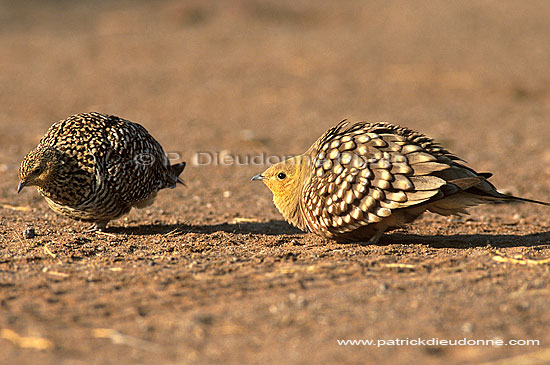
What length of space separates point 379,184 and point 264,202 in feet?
9.60

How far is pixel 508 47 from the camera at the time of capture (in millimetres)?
16906

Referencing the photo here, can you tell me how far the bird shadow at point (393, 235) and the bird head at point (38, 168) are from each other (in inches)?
37.7

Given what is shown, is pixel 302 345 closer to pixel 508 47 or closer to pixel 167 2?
pixel 508 47

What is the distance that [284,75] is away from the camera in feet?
49.9

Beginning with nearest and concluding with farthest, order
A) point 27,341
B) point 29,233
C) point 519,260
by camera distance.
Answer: point 27,341 → point 519,260 → point 29,233

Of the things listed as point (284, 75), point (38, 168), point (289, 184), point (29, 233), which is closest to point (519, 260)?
point (289, 184)

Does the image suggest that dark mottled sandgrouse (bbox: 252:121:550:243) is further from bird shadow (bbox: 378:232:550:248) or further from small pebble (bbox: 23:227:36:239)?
small pebble (bbox: 23:227:36:239)

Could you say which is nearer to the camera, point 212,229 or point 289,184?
point 289,184

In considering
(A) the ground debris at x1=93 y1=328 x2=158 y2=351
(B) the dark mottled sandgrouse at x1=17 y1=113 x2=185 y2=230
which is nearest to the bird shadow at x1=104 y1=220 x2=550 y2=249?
(B) the dark mottled sandgrouse at x1=17 y1=113 x2=185 y2=230

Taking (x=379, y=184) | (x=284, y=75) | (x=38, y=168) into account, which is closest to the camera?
(x=379, y=184)

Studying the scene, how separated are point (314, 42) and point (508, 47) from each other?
5.20 m

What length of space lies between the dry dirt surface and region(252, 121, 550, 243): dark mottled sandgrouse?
0.25 meters

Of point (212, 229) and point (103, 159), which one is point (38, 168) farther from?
point (212, 229)

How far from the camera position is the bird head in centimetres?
536
